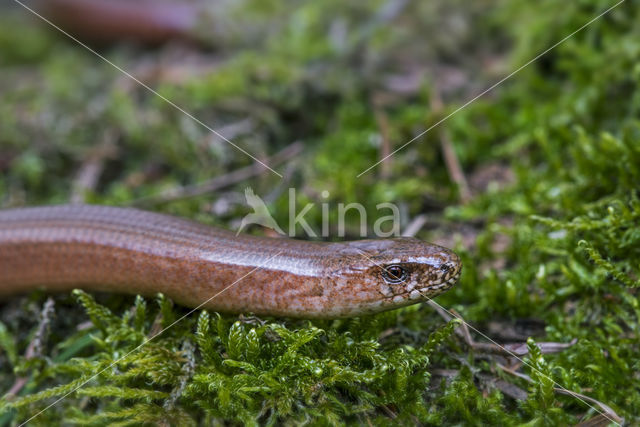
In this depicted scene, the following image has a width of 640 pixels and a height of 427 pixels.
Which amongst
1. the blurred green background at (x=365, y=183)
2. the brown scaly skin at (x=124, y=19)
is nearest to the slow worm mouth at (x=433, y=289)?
the blurred green background at (x=365, y=183)

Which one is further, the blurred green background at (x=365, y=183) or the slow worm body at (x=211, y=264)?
the slow worm body at (x=211, y=264)

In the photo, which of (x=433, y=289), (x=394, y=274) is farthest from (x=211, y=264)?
(x=433, y=289)

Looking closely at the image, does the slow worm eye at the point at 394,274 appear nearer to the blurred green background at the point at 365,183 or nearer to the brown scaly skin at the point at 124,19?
the blurred green background at the point at 365,183

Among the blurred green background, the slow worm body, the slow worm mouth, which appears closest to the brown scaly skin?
the blurred green background

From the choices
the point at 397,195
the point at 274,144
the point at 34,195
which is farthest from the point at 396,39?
the point at 34,195

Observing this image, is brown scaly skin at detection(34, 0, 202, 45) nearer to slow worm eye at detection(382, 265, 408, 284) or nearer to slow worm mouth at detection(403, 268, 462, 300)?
slow worm eye at detection(382, 265, 408, 284)

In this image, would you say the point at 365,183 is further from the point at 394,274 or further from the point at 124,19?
the point at 124,19
